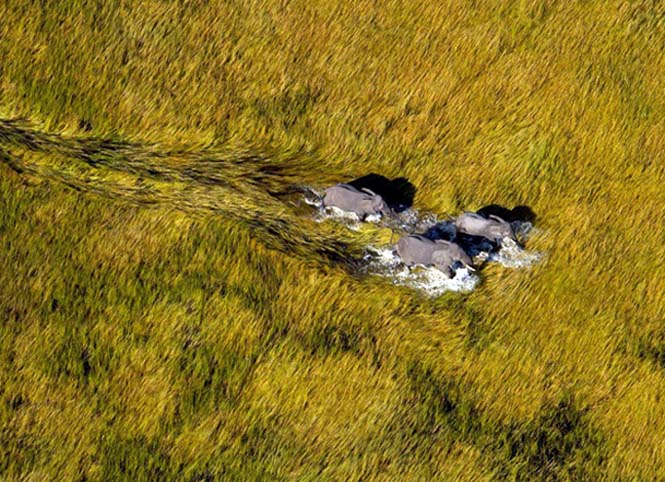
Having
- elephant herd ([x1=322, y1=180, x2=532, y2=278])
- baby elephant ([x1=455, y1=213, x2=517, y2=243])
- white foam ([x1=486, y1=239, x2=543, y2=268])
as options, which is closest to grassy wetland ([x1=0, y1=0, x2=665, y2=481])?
white foam ([x1=486, y1=239, x2=543, y2=268])

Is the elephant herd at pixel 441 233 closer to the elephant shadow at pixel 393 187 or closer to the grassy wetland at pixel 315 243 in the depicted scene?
the elephant shadow at pixel 393 187

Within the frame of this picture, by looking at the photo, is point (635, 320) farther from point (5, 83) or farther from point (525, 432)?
point (5, 83)

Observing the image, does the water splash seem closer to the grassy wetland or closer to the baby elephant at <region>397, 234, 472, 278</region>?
the grassy wetland

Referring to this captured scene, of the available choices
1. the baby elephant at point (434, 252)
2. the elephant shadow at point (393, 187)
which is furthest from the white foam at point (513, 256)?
the elephant shadow at point (393, 187)

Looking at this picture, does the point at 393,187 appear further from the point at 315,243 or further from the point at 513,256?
the point at 513,256

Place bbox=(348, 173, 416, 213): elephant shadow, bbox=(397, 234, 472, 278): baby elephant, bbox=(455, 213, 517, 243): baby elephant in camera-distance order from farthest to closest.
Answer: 1. bbox=(348, 173, 416, 213): elephant shadow
2. bbox=(455, 213, 517, 243): baby elephant
3. bbox=(397, 234, 472, 278): baby elephant
